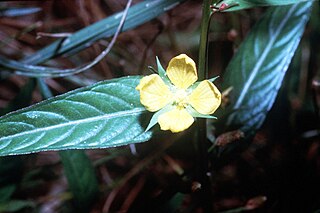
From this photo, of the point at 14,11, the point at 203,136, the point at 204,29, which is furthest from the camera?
the point at 14,11

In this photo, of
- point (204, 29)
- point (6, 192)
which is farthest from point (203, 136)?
point (6, 192)

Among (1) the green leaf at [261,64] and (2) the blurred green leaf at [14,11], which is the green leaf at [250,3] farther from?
(2) the blurred green leaf at [14,11]

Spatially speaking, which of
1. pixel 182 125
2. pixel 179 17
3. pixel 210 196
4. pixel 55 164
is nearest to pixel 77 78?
pixel 55 164

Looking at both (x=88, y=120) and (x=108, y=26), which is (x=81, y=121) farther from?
(x=108, y=26)

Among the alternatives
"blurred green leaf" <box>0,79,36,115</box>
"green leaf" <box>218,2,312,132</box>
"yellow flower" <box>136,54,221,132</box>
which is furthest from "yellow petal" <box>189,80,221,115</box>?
"blurred green leaf" <box>0,79,36,115</box>

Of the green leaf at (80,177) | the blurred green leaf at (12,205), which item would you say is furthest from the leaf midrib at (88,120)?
the blurred green leaf at (12,205)

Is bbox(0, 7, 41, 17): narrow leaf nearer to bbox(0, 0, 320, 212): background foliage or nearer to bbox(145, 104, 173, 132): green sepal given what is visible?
bbox(0, 0, 320, 212): background foliage
